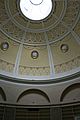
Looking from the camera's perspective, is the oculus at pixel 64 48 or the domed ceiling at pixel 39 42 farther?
the oculus at pixel 64 48

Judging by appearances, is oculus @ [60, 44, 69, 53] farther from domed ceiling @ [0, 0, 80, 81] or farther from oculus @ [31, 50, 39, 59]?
oculus @ [31, 50, 39, 59]

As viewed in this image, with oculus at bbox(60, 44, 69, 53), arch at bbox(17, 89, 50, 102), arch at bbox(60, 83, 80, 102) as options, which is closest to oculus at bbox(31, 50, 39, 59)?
oculus at bbox(60, 44, 69, 53)

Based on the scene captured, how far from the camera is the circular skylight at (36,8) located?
13.6m

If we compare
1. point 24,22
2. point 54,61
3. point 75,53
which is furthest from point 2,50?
point 75,53

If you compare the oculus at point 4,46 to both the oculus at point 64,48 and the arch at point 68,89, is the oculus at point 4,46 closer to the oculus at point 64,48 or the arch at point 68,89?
the oculus at point 64,48

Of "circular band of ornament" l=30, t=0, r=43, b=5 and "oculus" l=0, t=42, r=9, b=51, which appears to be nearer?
"oculus" l=0, t=42, r=9, b=51

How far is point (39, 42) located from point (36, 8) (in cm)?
236

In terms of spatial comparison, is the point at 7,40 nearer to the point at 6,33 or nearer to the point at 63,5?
the point at 6,33

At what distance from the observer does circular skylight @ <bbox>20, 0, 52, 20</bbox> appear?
1361cm

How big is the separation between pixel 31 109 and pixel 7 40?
15.3ft

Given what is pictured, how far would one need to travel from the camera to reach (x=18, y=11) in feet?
43.4

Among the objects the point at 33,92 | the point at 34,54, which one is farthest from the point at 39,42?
the point at 33,92

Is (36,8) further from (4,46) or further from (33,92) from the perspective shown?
(33,92)

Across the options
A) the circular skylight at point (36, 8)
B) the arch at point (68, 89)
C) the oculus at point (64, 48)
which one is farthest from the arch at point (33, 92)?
the circular skylight at point (36, 8)
